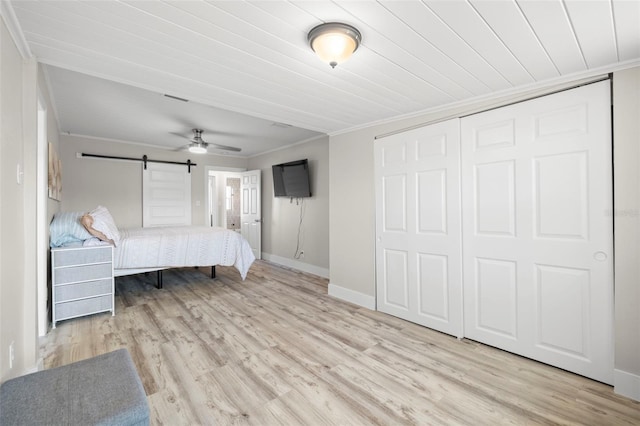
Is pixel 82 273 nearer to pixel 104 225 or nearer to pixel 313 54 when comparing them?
pixel 104 225

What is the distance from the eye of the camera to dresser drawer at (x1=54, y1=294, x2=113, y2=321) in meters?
3.04

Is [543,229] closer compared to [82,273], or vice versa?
[543,229]

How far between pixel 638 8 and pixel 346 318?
3160mm

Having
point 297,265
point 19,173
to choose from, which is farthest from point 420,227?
point 19,173

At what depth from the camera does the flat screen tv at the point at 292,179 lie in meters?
5.28

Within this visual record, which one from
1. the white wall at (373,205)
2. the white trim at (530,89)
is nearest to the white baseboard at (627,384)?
the white wall at (373,205)

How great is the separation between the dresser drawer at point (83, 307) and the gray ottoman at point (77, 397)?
2234mm

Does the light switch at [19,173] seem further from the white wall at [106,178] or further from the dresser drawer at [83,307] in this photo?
the white wall at [106,178]

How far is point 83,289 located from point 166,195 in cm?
315

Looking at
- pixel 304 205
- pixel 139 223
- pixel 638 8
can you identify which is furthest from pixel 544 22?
pixel 139 223

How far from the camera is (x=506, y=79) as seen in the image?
2.27 metres

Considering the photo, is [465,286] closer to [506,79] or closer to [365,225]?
[365,225]

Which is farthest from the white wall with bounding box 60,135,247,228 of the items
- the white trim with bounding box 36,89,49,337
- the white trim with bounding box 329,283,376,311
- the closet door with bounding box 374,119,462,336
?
the closet door with bounding box 374,119,462,336

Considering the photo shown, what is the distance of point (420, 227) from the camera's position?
3102 millimetres
